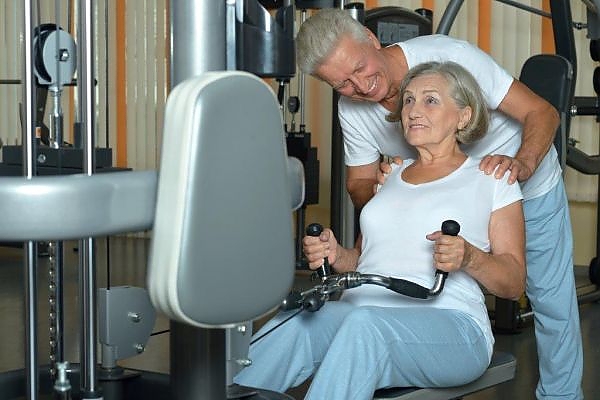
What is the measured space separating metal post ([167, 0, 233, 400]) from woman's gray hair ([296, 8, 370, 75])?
0.89 m

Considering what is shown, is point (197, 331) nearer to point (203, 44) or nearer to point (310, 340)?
point (203, 44)

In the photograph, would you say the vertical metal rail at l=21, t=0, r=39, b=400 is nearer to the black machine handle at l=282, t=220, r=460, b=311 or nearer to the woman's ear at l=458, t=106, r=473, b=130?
the black machine handle at l=282, t=220, r=460, b=311

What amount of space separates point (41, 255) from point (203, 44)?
4642 mm

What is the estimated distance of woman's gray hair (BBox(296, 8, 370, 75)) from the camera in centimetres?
230

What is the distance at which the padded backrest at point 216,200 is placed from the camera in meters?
1.03

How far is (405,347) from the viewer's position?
189 centimetres

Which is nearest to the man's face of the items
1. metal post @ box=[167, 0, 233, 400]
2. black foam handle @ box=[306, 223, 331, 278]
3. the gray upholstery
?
black foam handle @ box=[306, 223, 331, 278]

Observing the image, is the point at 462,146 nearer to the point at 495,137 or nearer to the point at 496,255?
the point at 495,137

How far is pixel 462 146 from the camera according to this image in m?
2.52

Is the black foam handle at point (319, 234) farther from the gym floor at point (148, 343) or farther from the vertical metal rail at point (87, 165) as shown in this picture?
the vertical metal rail at point (87, 165)

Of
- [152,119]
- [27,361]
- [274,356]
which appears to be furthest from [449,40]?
[152,119]

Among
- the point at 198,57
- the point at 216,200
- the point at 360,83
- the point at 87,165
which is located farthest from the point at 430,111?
the point at 216,200

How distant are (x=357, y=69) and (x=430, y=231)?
45 centimetres

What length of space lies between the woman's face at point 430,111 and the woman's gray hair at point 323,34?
0.77 feet
